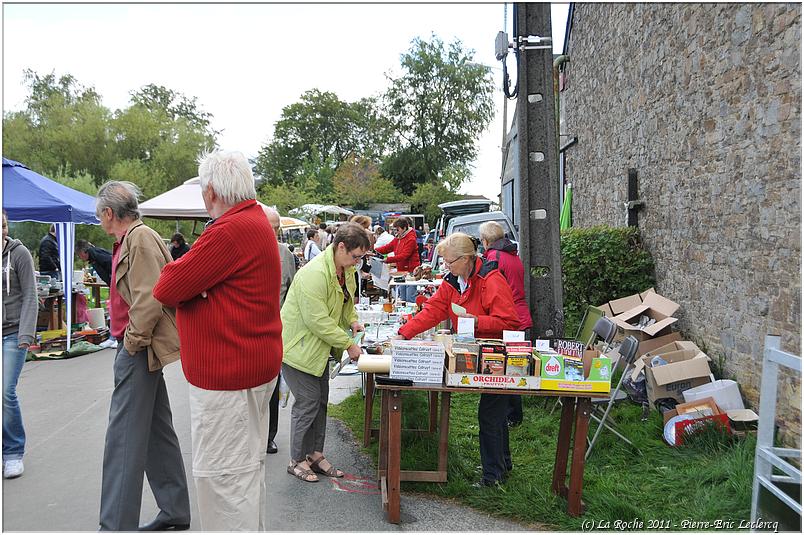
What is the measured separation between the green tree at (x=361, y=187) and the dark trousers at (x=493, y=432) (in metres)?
45.3

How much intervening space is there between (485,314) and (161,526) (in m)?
2.41

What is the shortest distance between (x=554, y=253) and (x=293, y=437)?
10.9 ft

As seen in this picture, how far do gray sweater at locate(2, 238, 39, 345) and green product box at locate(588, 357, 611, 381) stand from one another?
12.0 feet

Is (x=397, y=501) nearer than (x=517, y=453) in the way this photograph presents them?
Yes

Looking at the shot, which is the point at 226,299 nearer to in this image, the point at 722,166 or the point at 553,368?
the point at 553,368

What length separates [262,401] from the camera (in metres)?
3.17

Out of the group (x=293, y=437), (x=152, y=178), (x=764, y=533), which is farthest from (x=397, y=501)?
(x=152, y=178)

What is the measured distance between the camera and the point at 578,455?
409cm

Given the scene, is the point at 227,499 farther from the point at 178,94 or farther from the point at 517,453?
the point at 178,94

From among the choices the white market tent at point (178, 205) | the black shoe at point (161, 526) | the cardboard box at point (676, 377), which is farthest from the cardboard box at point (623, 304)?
the white market tent at point (178, 205)

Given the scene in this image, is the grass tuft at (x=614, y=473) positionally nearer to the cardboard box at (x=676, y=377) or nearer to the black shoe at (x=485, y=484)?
the black shoe at (x=485, y=484)

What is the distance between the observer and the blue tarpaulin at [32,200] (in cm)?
888

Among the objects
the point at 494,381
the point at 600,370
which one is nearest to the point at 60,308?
the point at 494,381

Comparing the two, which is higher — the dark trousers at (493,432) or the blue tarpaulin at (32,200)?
the blue tarpaulin at (32,200)
